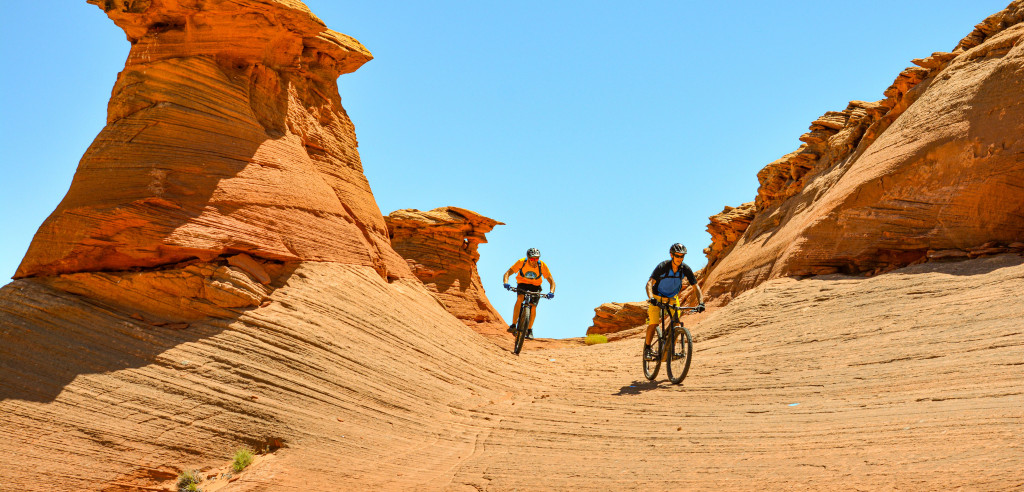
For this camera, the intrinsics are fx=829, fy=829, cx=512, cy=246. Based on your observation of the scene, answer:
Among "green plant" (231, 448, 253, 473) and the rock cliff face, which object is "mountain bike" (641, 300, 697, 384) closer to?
the rock cliff face

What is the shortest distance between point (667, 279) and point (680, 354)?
1192mm

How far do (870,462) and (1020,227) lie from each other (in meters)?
9.76

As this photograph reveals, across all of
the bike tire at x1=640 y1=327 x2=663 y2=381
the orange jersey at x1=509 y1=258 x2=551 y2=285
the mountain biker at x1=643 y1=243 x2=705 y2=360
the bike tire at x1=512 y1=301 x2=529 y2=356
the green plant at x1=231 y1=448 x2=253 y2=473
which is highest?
the orange jersey at x1=509 y1=258 x2=551 y2=285

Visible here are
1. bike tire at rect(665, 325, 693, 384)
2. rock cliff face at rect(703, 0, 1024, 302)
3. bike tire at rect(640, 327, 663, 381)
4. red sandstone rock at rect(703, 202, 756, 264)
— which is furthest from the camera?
red sandstone rock at rect(703, 202, 756, 264)

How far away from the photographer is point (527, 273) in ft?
57.4

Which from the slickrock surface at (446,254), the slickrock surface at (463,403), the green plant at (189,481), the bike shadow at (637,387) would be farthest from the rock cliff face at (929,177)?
the green plant at (189,481)

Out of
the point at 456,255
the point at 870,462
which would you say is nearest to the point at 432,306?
the point at 870,462

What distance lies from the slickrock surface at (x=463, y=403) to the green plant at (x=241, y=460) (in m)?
0.16

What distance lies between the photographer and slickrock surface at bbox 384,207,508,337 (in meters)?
29.5

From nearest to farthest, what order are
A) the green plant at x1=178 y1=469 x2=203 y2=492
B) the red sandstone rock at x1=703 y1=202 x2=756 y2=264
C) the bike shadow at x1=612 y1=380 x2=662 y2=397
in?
the green plant at x1=178 y1=469 x2=203 y2=492, the bike shadow at x1=612 y1=380 x2=662 y2=397, the red sandstone rock at x1=703 y1=202 x2=756 y2=264

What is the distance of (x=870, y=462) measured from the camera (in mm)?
8039

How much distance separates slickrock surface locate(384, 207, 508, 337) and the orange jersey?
11.4 metres

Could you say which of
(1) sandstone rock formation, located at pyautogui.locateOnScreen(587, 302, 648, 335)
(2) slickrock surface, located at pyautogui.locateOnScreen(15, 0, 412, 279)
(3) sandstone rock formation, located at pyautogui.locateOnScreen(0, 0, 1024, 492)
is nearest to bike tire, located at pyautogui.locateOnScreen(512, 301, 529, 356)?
(3) sandstone rock formation, located at pyautogui.locateOnScreen(0, 0, 1024, 492)

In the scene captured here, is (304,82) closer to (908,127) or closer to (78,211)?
(78,211)
